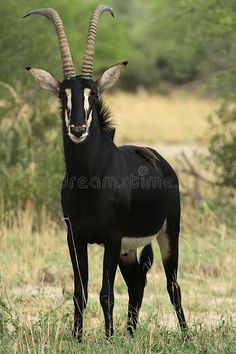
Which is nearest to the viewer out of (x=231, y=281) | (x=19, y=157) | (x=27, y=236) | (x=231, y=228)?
(x=231, y=281)

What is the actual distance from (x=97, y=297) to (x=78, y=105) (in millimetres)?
2994

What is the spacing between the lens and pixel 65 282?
9375 millimetres

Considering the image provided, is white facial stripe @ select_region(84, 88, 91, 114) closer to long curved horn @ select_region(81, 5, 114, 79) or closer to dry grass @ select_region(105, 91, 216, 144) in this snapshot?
long curved horn @ select_region(81, 5, 114, 79)

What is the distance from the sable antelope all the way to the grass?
31cm

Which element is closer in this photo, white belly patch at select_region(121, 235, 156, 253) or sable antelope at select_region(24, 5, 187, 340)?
sable antelope at select_region(24, 5, 187, 340)

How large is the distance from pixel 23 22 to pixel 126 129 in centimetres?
1722

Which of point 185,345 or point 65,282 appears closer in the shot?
point 185,345

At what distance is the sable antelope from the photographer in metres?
6.42

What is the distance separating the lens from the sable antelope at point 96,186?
6.42m

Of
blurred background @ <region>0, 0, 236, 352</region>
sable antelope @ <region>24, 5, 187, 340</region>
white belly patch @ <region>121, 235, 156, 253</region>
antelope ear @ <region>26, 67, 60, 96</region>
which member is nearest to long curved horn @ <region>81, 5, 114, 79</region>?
sable antelope @ <region>24, 5, 187, 340</region>

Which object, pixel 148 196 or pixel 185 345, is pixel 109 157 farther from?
pixel 185 345

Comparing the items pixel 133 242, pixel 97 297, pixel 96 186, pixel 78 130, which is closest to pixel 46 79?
pixel 78 130

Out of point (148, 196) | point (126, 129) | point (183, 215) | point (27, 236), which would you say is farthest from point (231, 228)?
point (126, 129)

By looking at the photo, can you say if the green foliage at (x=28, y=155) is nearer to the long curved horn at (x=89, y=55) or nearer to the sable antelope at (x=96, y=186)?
the sable antelope at (x=96, y=186)
